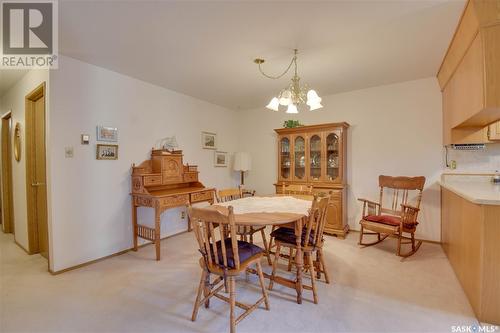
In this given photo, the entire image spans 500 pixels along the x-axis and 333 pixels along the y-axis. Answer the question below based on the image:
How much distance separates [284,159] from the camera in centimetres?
Answer: 445

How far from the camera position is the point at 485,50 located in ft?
6.01

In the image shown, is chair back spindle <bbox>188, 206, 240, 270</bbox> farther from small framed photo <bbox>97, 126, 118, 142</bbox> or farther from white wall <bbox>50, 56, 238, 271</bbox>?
small framed photo <bbox>97, 126, 118, 142</bbox>

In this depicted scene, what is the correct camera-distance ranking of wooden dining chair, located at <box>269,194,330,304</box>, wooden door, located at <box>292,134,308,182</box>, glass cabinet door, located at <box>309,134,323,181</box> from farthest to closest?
wooden door, located at <box>292,134,308,182</box> → glass cabinet door, located at <box>309,134,323,181</box> → wooden dining chair, located at <box>269,194,330,304</box>

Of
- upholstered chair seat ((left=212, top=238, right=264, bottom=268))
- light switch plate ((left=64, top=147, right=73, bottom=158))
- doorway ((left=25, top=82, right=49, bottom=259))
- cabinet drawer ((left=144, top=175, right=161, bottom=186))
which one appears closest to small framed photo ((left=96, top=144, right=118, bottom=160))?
light switch plate ((left=64, top=147, right=73, bottom=158))

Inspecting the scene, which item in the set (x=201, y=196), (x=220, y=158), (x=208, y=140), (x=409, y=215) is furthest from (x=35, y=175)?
(x=409, y=215)

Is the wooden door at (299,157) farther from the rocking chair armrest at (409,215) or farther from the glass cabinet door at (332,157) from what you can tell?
the rocking chair armrest at (409,215)

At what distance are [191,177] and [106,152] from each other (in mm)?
1269

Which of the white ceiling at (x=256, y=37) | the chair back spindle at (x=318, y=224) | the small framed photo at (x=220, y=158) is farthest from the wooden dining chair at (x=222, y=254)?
the small framed photo at (x=220, y=158)

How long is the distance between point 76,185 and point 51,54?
1.41m

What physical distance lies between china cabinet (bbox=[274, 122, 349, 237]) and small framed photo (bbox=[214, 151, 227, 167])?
3.89 feet

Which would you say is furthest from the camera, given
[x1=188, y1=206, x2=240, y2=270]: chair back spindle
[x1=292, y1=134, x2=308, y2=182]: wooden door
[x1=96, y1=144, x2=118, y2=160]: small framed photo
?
[x1=292, y1=134, x2=308, y2=182]: wooden door

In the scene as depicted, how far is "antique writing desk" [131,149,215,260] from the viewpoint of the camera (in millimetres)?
3086

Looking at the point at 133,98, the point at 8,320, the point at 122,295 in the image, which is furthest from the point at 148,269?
the point at 133,98

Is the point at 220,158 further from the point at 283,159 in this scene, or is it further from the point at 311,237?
the point at 311,237
